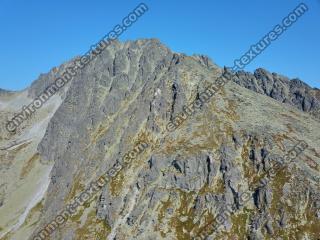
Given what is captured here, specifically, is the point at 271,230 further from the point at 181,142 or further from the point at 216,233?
the point at 181,142

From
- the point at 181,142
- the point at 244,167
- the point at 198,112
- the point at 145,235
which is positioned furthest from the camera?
the point at 198,112

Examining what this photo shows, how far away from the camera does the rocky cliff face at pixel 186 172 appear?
131625 millimetres

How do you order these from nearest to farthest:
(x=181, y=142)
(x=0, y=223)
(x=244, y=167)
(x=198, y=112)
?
(x=244, y=167)
(x=181, y=142)
(x=198, y=112)
(x=0, y=223)

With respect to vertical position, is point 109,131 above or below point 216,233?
above

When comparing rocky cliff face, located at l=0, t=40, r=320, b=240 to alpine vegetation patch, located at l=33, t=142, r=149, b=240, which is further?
alpine vegetation patch, located at l=33, t=142, r=149, b=240

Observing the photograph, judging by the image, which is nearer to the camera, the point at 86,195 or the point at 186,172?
the point at 186,172

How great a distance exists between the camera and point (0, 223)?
182 metres

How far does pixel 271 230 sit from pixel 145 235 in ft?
122

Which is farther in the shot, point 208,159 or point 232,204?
point 208,159

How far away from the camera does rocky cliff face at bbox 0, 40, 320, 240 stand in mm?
131625

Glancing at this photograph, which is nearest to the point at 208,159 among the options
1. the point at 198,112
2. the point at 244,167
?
the point at 244,167

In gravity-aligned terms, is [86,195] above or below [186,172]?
below

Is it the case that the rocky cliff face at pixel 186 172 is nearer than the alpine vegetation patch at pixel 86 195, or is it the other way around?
the rocky cliff face at pixel 186 172

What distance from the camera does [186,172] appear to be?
482 ft
